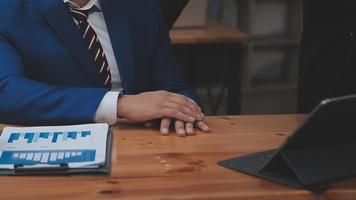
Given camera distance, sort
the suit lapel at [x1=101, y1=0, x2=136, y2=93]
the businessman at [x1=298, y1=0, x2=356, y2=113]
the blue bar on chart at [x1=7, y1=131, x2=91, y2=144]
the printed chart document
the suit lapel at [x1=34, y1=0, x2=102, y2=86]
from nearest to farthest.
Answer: the printed chart document < the blue bar on chart at [x1=7, y1=131, x2=91, y2=144] < the suit lapel at [x1=34, y1=0, x2=102, y2=86] < the suit lapel at [x1=101, y1=0, x2=136, y2=93] < the businessman at [x1=298, y1=0, x2=356, y2=113]

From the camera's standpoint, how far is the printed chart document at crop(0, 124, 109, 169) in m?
0.96

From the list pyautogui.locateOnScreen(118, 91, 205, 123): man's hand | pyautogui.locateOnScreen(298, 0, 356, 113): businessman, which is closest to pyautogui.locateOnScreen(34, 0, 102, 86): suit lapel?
pyautogui.locateOnScreen(118, 91, 205, 123): man's hand

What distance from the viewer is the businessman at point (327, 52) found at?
5.85 ft

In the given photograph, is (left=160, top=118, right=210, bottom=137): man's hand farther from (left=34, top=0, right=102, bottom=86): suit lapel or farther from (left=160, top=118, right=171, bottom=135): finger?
(left=34, top=0, right=102, bottom=86): suit lapel

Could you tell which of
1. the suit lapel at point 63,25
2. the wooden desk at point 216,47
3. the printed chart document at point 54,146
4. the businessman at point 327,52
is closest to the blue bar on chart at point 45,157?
the printed chart document at point 54,146

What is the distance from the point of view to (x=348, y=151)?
94 centimetres

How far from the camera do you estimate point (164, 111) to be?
4.05 feet

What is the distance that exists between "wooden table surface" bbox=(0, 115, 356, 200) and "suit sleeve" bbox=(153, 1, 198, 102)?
42 cm

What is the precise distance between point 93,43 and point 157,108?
36 cm

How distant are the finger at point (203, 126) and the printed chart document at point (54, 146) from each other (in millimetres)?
204

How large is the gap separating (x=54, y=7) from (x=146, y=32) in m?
0.30

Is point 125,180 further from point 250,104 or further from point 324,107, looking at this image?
point 250,104

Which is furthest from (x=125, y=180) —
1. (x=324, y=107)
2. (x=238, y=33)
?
(x=238, y=33)

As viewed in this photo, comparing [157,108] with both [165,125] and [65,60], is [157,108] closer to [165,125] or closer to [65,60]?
[165,125]
